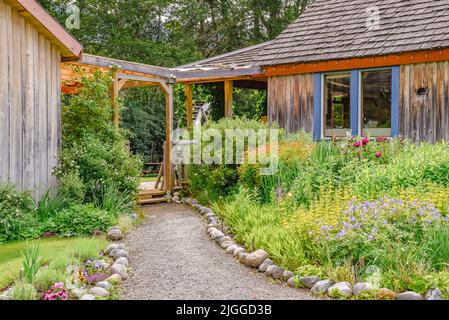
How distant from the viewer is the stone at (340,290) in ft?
18.7

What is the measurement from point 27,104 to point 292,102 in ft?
22.0

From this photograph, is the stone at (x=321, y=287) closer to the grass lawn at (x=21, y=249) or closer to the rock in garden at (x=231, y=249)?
the rock in garden at (x=231, y=249)

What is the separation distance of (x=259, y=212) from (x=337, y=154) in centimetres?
243

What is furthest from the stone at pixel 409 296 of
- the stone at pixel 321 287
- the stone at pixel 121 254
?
the stone at pixel 121 254

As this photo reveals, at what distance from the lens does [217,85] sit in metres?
18.2

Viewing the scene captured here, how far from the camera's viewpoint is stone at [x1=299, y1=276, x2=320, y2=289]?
6090 mm

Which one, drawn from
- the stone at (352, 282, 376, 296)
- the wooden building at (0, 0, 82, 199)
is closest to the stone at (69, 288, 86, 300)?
the stone at (352, 282, 376, 296)

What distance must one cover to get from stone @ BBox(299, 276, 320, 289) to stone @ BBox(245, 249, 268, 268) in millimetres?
895

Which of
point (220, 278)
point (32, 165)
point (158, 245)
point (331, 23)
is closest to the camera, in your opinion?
point (220, 278)

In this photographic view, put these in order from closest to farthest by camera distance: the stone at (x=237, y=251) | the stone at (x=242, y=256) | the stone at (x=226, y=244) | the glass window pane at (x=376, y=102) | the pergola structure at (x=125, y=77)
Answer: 1. the stone at (x=242, y=256)
2. the stone at (x=237, y=251)
3. the stone at (x=226, y=244)
4. the pergola structure at (x=125, y=77)
5. the glass window pane at (x=376, y=102)

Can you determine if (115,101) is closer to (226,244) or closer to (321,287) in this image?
(226,244)

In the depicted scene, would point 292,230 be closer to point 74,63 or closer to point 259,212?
point 259,212

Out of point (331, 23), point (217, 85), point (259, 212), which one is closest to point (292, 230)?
point (259, 212)

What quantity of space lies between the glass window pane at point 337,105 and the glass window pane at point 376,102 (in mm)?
392
